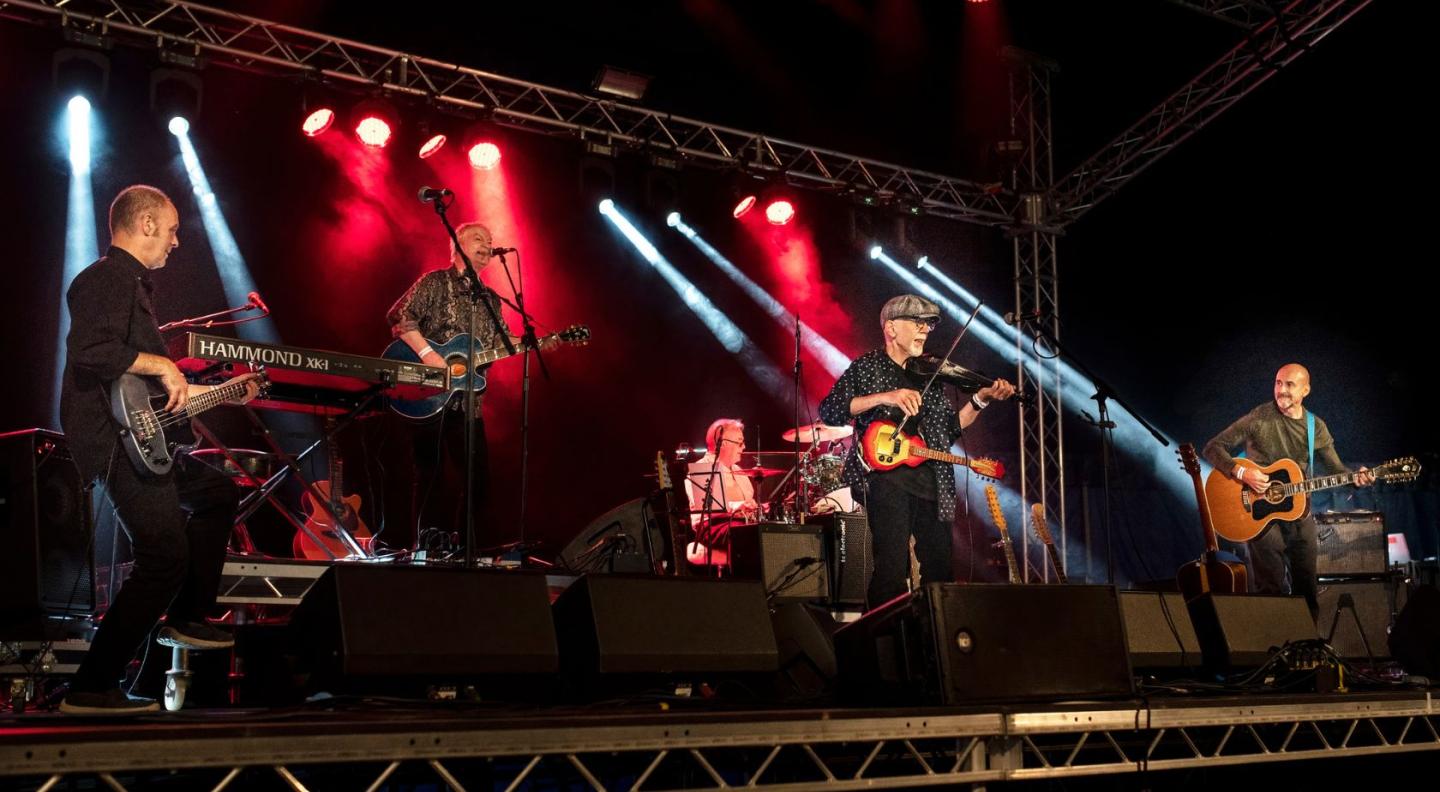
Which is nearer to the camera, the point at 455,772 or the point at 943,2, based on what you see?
the point at 455,772

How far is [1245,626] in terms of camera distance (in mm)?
4965

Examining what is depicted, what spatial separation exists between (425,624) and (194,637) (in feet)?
3.41

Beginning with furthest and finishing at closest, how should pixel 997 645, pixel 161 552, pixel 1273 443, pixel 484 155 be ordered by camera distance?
pixel 484 155, pixel 1273 443, pixel 997 645, pixel 161 552

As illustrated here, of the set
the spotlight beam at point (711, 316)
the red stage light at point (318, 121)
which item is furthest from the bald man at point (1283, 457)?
the red stage light at point (318, 121)

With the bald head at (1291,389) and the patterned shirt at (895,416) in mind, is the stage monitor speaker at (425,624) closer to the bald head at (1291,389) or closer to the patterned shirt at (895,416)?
the patterned shirt at (895,416)

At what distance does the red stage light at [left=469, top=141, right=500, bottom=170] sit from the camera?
30.2 feet

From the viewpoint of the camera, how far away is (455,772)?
179 inches

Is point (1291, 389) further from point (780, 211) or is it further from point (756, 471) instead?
point (780, 211)

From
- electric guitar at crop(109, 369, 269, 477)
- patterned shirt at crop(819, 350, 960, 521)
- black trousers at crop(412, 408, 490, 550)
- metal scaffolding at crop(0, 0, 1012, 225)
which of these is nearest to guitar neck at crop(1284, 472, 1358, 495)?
patterned shirt at crop(819, 350, 960, 521)

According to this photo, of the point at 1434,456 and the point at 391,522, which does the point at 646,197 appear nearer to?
the point at 391,522

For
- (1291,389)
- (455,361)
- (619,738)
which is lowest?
(619,738)

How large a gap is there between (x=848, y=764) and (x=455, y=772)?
1599mm

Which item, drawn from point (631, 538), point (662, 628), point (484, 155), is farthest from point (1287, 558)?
point (484, 155)

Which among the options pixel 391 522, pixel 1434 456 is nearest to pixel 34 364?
pixel 391 522
